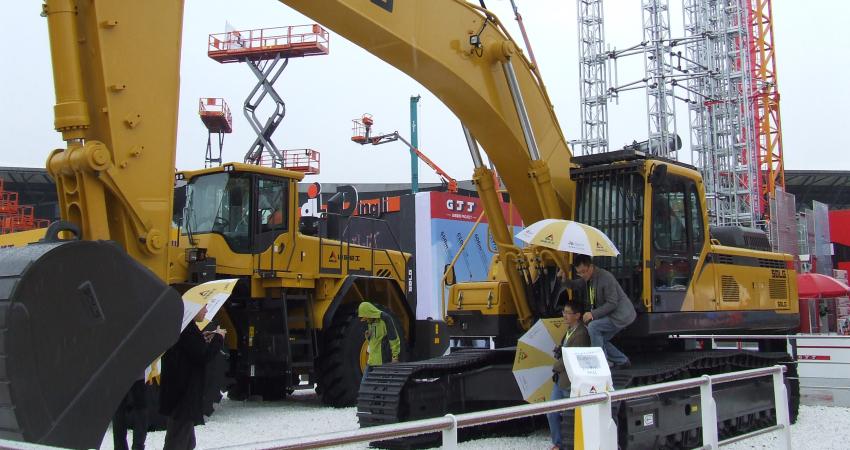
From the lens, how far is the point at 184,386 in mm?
5715

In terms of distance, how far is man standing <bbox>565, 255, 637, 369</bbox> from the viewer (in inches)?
292

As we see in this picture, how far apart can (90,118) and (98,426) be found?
169 cm

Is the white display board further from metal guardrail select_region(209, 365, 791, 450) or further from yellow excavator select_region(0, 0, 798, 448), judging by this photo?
yellow excavator select_region(0, 0, 798, 448)

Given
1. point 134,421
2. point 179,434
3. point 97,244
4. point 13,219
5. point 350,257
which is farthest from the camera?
point 13,219

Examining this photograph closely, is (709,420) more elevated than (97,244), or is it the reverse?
(97,244)

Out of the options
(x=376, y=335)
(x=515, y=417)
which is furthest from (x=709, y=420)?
(x=376, y=335)

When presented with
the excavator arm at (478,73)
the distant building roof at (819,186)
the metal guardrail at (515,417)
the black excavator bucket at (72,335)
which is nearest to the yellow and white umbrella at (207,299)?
the black excavator bucket at (72,335)

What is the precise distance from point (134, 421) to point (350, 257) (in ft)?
20.5

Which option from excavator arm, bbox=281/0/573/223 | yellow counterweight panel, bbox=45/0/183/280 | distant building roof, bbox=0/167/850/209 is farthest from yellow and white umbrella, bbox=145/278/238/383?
distant building roof, bbox=0/167/850/209

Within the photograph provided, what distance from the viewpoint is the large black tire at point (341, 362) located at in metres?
12.0

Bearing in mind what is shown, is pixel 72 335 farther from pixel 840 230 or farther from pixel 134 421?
pixel 840 230

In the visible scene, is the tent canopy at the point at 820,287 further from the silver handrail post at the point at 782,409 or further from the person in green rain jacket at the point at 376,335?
the silver handrail post at the point at 782,409

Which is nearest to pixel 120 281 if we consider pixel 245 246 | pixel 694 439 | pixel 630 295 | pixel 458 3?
pixel 458 3

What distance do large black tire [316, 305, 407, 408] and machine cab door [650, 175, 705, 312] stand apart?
5373mm
